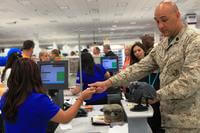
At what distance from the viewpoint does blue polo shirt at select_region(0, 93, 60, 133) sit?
1.82 metres

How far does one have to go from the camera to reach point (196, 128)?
5.71 feet

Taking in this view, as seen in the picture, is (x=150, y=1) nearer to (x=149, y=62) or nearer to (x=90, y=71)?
(x=90, y=71)

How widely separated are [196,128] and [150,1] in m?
10.4

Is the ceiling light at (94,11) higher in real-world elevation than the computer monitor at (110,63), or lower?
higher

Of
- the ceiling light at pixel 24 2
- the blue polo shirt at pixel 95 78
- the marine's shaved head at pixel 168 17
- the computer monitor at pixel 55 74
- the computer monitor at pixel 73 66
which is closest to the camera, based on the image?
the marine's shaved head at pixel 168 17

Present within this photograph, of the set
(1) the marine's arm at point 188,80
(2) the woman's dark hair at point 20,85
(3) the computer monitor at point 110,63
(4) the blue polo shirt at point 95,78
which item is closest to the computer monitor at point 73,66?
(4) the blue polo shirt at point 95,78

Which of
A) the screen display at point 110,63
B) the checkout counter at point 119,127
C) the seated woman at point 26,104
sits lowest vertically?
the checkout counter at point 119,127

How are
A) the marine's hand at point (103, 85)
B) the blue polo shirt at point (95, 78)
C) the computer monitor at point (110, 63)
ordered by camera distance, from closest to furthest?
the marine's hand at point (103, 85) < the blue polo shirt at point (95, 78) < the computer monitor at point (110, 63)

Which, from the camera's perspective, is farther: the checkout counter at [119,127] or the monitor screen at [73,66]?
the monitor screen at [73,66]

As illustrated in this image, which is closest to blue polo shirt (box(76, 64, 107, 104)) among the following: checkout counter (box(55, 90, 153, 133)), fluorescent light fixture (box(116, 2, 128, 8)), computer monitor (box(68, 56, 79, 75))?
checkout counter (box(55, 90, 153, 133))

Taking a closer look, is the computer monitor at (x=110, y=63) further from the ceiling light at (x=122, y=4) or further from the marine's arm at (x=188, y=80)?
the marine's arm at (x=188, y=80)

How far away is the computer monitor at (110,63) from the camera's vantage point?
7.58m

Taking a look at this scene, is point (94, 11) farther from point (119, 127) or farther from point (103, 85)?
point (103, 85)

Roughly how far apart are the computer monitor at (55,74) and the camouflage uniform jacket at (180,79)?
1687mm
